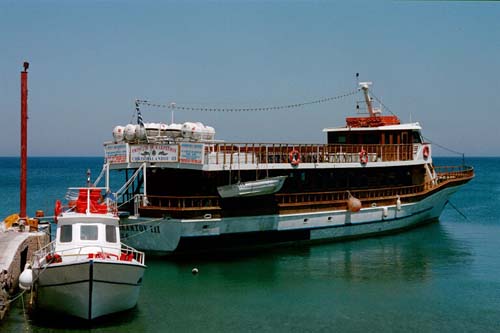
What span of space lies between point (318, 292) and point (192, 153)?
7.83m

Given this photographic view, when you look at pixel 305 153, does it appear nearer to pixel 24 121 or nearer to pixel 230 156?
pixel 230 156

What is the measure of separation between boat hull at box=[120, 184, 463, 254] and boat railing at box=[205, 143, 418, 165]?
7.99 feet

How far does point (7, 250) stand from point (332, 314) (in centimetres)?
1013

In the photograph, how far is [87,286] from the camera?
56.1ft

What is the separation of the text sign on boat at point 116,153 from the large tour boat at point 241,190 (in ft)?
0.14

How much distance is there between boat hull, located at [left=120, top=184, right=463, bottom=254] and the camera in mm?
25781

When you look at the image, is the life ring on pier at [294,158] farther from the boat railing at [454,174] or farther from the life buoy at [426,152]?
the boat railing at [454,174]

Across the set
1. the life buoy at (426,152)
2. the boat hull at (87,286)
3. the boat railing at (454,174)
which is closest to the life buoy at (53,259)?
the boat hull at (87,286)

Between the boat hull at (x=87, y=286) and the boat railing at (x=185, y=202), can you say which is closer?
the boat hull at (x=87, y=286)

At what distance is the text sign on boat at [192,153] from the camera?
2578 centimetres

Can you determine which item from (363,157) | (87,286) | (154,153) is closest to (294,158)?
(363,157)

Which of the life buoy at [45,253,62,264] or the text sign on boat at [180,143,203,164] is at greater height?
the text sign on boat at [180,143,203,164]

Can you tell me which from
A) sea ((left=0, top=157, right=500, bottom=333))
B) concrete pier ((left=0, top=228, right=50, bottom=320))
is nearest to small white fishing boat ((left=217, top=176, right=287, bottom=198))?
sea ((left=0, top=157, right=500, bottom=333))

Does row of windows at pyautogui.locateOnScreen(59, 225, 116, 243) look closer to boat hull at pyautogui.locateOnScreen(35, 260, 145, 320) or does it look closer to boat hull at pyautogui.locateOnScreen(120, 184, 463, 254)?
boat hull at pyautogui.locateOnScreen(35, 260, 145, 320)
